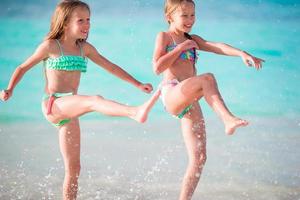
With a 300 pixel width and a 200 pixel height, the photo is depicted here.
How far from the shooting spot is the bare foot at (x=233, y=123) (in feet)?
14.0

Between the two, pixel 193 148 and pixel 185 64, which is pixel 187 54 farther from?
pixel 193 148

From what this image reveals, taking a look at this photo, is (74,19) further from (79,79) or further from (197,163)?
(197,163)

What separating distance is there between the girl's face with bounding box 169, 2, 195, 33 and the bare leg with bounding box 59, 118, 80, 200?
1.38 m

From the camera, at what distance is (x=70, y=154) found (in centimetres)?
557

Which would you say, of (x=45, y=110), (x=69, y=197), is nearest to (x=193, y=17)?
(x=45, y=110)

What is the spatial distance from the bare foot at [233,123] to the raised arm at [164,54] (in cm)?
93

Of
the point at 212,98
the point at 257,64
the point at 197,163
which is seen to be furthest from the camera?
the point at 197,163

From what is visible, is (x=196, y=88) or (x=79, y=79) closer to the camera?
(x=196, y=88)

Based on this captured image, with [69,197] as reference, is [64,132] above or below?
above

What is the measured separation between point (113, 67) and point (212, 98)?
1.38 meters

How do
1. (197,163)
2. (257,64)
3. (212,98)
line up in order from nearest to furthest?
(212,98) < (257,64) < (197,163)

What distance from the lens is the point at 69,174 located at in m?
5.58

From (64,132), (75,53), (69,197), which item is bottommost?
(69,197)

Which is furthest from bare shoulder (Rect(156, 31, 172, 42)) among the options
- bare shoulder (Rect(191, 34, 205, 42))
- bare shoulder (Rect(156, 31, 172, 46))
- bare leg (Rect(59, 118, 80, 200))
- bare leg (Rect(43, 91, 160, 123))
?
bare leg (Rect(59, 118, 80, 200))
